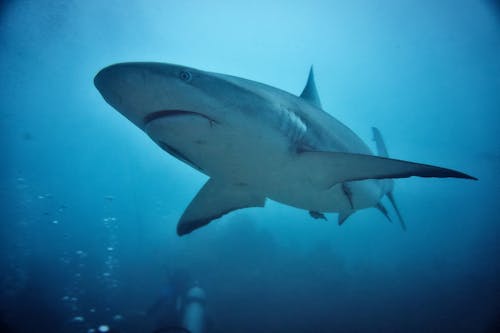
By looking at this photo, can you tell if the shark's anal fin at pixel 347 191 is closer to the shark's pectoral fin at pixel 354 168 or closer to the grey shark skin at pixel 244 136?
the grey shark skin at pixel 244 136

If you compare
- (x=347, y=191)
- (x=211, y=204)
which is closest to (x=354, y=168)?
(x=347, y=191)

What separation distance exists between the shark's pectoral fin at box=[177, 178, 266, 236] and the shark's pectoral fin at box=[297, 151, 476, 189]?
1215mm

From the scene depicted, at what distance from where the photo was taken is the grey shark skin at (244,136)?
189 centimetres

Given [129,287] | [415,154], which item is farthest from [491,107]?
[129,287]

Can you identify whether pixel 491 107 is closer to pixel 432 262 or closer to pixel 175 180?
pixel 432 262

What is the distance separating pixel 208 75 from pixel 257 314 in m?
12.1

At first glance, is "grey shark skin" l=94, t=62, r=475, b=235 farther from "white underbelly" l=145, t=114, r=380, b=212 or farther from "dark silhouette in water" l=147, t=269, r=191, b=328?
"dark silhouette in water" l=147, t=269, r=191, b=328

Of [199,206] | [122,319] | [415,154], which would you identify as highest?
[415,154]

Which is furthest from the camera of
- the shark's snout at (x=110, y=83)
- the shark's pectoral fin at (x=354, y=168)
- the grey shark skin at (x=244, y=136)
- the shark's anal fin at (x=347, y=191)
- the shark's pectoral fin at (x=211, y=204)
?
the shark's pectoral fin at (x=211, y=204)

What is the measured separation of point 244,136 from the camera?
2311 mm

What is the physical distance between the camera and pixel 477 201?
112 feet

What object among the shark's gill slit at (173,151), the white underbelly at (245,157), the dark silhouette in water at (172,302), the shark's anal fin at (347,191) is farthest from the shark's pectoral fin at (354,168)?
the dark silhouette in water at (172,302)

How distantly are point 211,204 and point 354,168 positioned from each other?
7.09ft

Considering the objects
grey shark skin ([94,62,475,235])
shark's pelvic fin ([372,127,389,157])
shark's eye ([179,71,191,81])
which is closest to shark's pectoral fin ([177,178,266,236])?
grey shark skin ([94,62,475,235])
